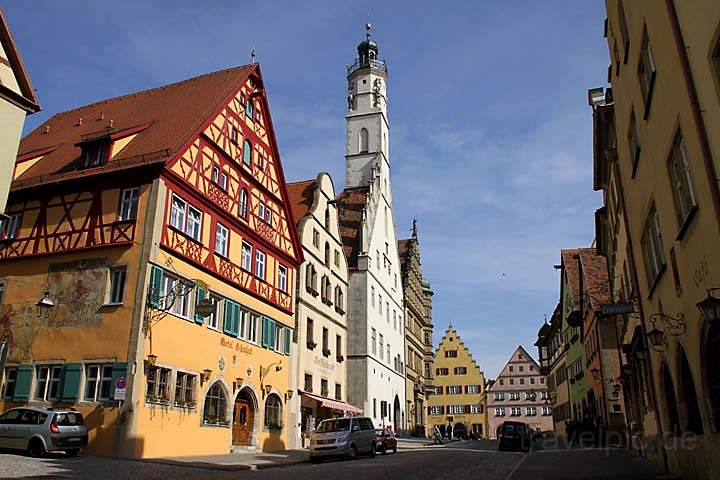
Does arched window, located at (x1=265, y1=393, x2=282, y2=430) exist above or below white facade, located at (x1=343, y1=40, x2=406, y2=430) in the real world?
below

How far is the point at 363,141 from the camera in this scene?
53.5 metres

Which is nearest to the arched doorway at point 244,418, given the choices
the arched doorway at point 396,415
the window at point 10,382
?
the window at point 10,382

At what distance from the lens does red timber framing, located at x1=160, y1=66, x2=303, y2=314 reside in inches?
889

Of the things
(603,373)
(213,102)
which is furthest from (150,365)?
(603,373)

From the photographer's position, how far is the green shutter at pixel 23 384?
20.1m

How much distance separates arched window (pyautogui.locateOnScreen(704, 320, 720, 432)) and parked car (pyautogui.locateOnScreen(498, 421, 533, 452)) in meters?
22.2

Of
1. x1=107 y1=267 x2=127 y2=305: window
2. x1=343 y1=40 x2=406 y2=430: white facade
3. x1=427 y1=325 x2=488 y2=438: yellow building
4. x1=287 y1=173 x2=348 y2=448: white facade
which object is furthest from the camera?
x1=427 y1=325 x2=488 y2=438: yellow building

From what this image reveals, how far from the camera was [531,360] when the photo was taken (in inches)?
3403

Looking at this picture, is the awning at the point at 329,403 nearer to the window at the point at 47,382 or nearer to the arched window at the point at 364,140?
the window at the point at 47,382

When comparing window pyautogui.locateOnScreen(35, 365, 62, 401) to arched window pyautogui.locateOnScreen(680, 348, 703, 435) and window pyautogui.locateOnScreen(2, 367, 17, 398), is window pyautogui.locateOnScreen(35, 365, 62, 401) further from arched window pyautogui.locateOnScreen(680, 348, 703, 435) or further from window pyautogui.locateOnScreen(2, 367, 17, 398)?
arched window pyautogui.locateOnScreen(680, 348, 703, 435)

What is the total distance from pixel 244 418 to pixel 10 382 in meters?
8.84

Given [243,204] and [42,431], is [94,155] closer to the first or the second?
[243,204]

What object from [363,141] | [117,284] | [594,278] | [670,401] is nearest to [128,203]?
[117,284]

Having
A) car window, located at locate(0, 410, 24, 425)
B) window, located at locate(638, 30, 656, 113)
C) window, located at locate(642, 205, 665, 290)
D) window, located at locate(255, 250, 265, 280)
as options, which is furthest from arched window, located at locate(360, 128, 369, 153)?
window, located at locate(638, 30, 656, 113)
